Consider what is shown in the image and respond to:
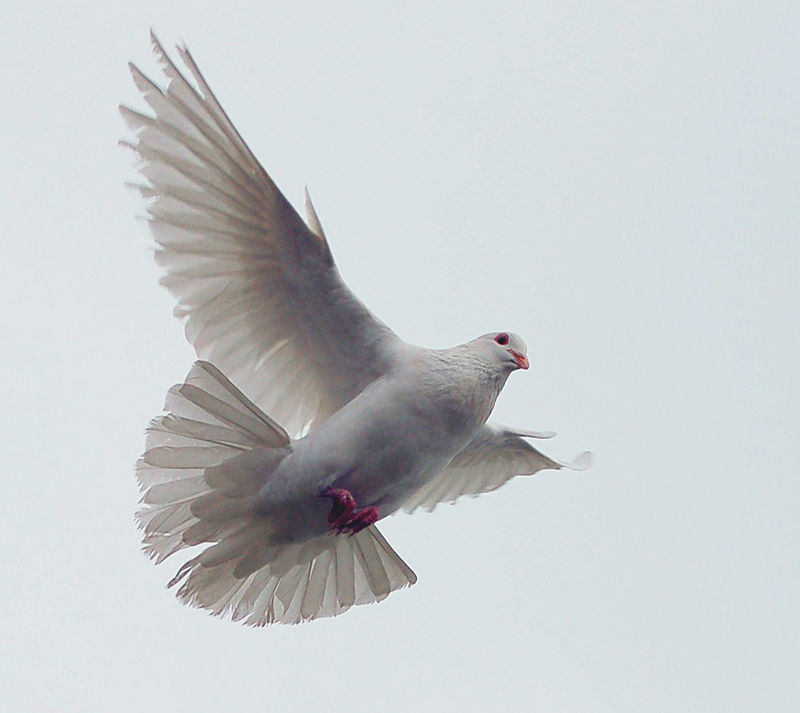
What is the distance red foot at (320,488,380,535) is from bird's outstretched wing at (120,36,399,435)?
0.96m

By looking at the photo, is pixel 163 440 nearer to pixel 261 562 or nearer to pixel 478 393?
pixel 261 562

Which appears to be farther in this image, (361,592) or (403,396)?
(361,592)

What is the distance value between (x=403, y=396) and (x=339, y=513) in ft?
3.13

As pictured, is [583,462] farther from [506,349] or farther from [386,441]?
[386,441]

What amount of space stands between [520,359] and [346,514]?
1815 millimetres

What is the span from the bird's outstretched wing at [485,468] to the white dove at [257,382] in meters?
1.72

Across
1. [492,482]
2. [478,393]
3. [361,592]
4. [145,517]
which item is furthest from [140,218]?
[492,482]

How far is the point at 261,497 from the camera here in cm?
987

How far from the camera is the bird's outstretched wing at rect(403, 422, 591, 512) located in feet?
39.3

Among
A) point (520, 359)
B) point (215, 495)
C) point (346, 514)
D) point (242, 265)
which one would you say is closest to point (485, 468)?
point (520, 359)

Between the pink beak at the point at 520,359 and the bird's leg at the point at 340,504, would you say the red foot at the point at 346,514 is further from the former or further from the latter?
the pink beak at the point at 520,359

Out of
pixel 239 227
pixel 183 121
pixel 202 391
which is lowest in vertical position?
pixel 202 391

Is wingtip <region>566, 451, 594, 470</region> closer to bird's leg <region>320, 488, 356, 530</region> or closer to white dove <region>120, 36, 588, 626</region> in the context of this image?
white dove <region>120, 36, 588, 626</region>

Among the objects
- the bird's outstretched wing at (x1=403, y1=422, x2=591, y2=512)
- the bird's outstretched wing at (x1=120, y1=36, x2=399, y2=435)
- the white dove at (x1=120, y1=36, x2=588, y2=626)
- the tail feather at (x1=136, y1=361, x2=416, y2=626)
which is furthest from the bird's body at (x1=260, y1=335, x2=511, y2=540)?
the bird's outstretched wing at (x1=403, y1=422, x2=591, y2=512)
